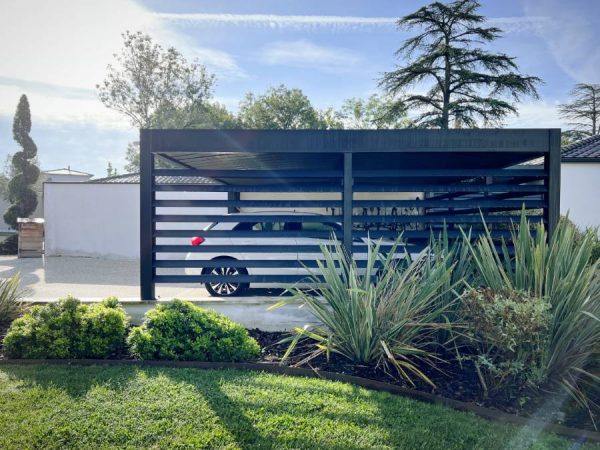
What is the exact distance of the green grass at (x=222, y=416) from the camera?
2.54m

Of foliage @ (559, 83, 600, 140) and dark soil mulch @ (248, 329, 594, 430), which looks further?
foliage @ (559, 83, 600, 140)

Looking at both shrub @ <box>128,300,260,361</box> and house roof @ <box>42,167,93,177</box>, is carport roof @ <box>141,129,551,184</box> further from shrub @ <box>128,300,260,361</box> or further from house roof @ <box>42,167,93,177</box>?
house roof @ <box>42,167,93,177</box>

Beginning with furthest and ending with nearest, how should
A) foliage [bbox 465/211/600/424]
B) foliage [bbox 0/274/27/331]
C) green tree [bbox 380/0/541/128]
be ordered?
green tree [bbox 380/0/541/128], foliage [bbox 0/274/27/331], foliage [bbox 465/211/600/424]

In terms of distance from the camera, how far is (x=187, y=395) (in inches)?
121

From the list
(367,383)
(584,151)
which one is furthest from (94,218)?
(584,151)

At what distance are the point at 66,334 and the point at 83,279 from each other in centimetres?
754

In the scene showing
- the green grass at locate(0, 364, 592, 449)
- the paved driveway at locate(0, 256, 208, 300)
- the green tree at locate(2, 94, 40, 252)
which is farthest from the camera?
the green tree at locate(2, 94, 40, 252)

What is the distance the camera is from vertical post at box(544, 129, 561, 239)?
4.89 m

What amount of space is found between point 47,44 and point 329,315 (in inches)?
258

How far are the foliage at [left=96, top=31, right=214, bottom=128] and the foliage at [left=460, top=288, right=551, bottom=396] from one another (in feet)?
76.5

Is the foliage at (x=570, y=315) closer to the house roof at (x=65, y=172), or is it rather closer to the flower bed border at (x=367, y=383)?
the flower bed border at (x=367, y=383)

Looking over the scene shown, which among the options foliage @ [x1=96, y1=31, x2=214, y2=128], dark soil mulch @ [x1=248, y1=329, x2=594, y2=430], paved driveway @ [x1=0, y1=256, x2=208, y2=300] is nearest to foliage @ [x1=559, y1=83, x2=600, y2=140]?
Answer: foliage @ [x1=96, y1=31, x2=214, y2=128]

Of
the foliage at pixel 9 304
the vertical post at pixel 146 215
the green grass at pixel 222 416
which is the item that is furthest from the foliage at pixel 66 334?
the vertical post at pixel 146 215

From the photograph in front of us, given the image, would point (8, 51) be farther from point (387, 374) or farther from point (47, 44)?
point (387, 374)
